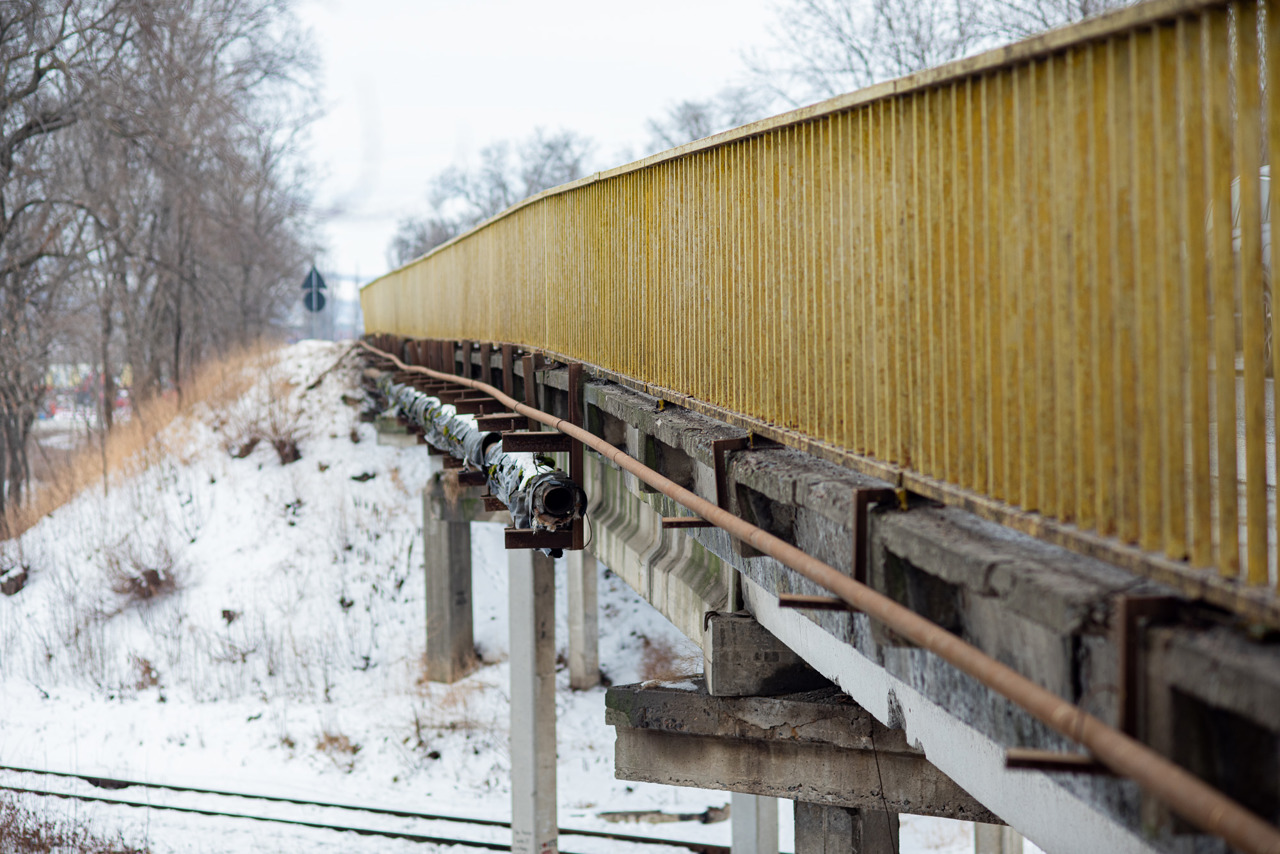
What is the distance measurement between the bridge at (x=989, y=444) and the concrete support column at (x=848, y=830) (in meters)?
0.02

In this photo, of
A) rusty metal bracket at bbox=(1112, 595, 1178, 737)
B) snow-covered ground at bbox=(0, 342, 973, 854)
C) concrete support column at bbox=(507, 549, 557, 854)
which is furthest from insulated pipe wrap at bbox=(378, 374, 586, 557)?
snow-covered ground at bbox=(0, 342, 973, 854)

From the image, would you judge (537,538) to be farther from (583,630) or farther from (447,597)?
(583,630)

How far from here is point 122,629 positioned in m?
19.0

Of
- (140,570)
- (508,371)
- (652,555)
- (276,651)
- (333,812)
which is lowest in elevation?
(333,812)

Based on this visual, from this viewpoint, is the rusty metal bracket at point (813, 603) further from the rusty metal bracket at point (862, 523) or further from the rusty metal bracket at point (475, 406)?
the rusty metal bracket at point (475, 406)

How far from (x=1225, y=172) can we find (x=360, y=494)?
69.2 ft

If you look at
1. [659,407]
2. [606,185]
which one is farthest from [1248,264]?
[606,185]

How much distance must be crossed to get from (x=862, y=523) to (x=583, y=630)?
16.2 meters

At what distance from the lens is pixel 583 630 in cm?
1916

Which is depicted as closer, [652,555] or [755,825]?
[652,555]

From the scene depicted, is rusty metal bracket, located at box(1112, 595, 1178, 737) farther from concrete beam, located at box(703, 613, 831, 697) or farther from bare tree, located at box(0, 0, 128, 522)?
bare tree, located at box(0, 0, 128, 522)

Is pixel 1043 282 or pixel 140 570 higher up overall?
pixel 1043 282

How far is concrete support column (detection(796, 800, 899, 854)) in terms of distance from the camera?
586 centimetres

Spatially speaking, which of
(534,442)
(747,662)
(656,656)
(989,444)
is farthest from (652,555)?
(656,656)
